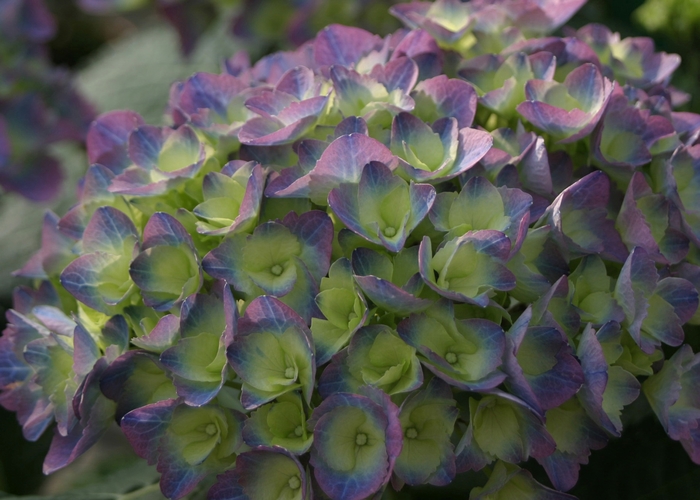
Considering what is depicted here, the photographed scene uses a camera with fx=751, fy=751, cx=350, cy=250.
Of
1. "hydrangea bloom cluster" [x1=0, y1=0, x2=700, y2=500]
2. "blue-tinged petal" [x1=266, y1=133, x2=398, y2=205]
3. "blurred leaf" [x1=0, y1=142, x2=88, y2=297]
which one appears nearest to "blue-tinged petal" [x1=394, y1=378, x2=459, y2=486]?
"hydrangea bloom cluster" [x1=0, y1=0, x2=700, y2=500]

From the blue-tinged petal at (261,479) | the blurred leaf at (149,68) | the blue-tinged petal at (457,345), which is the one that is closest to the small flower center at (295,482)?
the blue-tinged petal at (261,479)

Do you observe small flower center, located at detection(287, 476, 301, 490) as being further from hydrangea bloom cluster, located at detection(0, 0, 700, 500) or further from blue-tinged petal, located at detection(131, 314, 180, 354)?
blue-tinged petal, located at detection(131, 314, 180, 354)

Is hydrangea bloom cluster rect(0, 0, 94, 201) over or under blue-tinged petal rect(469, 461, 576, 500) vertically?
under

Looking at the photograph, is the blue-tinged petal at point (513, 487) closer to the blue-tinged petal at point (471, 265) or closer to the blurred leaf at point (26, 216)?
the blue-tinged petal at point (471, 265)

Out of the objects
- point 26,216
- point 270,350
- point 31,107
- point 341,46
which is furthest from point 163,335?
point 26,216

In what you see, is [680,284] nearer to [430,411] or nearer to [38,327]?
[430,411]

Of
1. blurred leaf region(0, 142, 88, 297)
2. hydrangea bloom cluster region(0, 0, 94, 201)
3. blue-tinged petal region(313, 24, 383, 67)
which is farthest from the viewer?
blurred leaf region(0, 142, 88, 297)

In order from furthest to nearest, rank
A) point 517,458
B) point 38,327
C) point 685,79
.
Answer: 1. point 685,79
2. point 38,327
3. point 517,458

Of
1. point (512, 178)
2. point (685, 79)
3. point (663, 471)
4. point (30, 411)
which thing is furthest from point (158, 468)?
point (685, 79)
